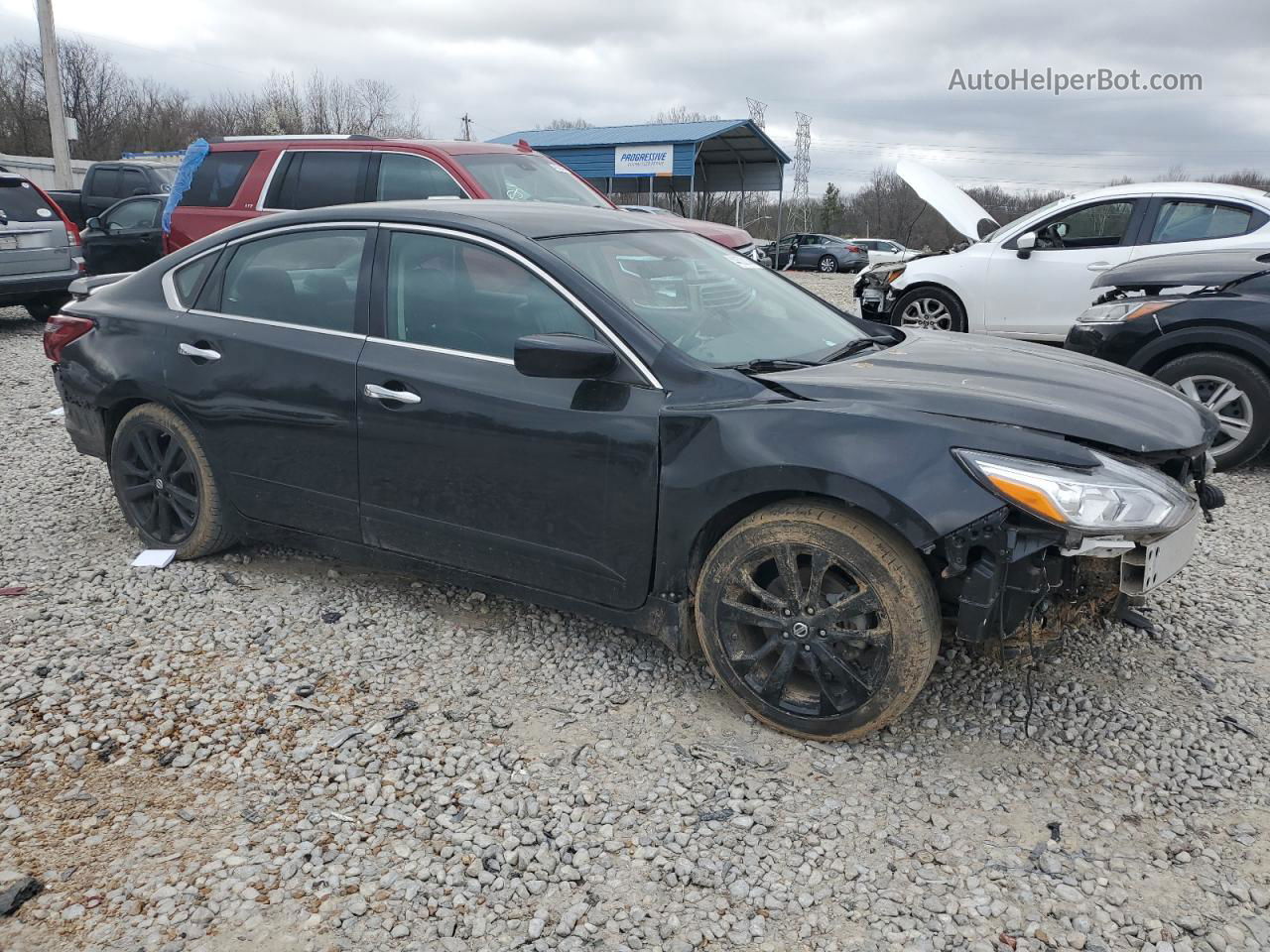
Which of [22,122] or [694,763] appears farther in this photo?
[22,122]

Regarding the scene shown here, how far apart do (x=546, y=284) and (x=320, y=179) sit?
18.7ft

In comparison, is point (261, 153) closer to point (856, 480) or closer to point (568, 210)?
point (568, 210)

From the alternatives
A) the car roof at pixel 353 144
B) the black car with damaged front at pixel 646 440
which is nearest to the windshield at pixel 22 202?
the car roof at pixel 353 144

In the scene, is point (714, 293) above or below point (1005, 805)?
above

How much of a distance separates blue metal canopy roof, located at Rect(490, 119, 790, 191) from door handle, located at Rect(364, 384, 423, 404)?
26.1 meters

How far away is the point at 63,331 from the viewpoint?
4484 mm

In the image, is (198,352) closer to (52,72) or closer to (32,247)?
(32,247)

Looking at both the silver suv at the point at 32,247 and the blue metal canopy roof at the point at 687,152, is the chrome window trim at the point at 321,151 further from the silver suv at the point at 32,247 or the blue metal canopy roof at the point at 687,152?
the blue metal canopy roof at the point at 687,152

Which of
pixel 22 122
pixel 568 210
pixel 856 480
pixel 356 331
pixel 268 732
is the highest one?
pixel 22 122

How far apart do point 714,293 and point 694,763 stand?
175 cm

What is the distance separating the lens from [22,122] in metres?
45.4

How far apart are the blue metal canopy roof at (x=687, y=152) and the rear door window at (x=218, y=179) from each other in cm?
2102

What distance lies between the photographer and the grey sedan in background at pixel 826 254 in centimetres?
3138

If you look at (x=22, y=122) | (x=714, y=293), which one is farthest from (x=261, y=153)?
(x=22, y=122)
